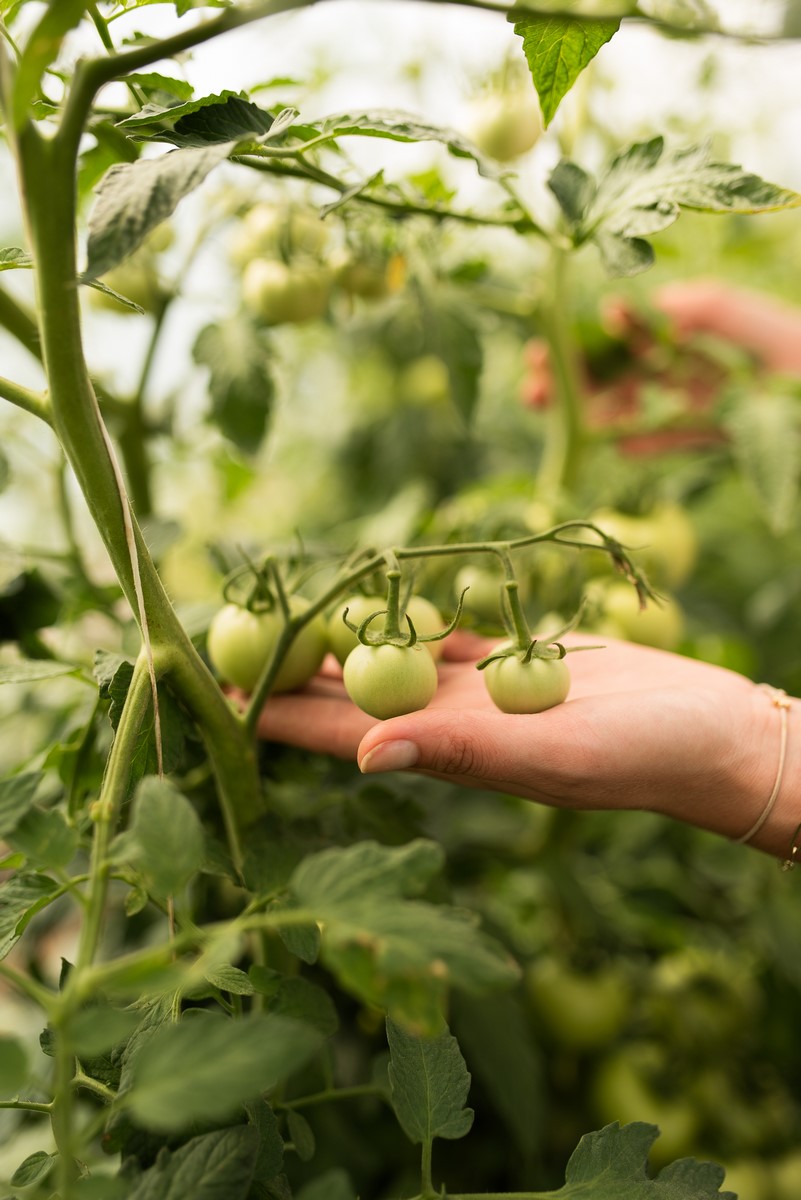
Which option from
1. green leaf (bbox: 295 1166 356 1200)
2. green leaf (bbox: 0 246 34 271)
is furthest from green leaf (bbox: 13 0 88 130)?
green leaf (bbox: 295 1166 356 1200)

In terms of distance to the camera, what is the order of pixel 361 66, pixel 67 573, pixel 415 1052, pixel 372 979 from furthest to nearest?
1. pixel 361 66
2. pixel 67 573
3. pixel 415 1052
4. pixel 372 979

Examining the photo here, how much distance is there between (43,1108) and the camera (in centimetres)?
34

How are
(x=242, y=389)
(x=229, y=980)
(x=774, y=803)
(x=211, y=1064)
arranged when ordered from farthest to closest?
(x=242, y=389) < (x=774, y=803) < (x=229, y=980) < (x=211, y=1064)

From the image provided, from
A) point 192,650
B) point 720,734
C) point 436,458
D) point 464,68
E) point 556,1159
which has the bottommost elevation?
point 556,1159

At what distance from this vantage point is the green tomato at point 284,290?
0.73 m

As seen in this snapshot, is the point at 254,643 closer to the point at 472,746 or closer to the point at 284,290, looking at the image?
the point at 472,746

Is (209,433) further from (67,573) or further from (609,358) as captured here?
(609,358)

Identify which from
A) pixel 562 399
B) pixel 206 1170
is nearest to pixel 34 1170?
pixel 206 1170

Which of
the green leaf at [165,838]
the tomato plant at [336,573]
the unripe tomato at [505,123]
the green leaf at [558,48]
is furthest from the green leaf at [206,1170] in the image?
the unripe tomato at [505,123]

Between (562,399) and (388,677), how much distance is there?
55 cm

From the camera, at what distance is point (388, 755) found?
430 mm

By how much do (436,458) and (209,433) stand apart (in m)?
0.34

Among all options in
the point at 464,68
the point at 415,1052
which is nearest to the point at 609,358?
the point at 464,68

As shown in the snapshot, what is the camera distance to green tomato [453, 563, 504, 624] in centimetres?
66
